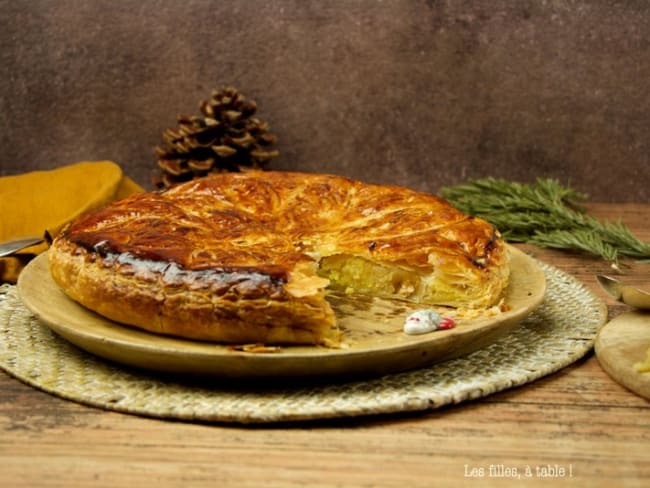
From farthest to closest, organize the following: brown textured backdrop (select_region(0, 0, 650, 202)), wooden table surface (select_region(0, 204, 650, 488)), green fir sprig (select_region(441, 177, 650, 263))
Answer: brown textured backdrop (select_region(0, 0, 650, 202)), green fir sprig (select_region(441, 177, 650, 263)), wooden table surface (select_region(0, 204, 650, 488))

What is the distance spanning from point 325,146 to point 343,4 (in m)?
0.70

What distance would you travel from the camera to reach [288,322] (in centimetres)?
232

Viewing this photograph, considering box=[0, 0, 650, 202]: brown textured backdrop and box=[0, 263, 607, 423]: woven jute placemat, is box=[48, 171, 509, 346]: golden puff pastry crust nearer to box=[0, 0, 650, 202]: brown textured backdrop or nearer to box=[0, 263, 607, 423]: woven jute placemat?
box=[0, 263, 607, 423]: woven jute placemat

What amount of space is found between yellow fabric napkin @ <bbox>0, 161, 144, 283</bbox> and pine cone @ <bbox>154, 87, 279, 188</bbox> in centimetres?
34

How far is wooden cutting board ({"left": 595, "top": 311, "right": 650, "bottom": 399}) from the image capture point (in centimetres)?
230

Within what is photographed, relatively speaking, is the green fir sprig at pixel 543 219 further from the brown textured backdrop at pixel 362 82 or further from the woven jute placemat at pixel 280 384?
the woven jute placemat at pixel 280 384

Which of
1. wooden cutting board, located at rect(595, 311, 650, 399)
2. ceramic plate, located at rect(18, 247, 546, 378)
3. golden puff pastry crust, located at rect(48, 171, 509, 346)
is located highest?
golden puff pastry crust, located at rect(48, 171, 509, 346)

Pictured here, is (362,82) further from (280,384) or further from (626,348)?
(280,384)

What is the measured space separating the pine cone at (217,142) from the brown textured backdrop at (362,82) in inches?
9.5

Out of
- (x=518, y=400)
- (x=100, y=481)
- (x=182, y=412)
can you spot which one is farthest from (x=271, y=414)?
(x=518, y=400)

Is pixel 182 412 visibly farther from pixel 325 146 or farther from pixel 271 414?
pixel 325 146

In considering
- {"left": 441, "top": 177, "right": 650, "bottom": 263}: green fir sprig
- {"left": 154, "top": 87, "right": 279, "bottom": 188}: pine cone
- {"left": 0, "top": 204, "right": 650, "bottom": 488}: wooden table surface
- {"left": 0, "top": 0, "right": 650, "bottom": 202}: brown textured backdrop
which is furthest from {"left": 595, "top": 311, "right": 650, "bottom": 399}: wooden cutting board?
{"left": 154, "top": 87, "right": 279, "bottom": 188}: pine cone

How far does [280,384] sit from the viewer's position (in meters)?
2.30

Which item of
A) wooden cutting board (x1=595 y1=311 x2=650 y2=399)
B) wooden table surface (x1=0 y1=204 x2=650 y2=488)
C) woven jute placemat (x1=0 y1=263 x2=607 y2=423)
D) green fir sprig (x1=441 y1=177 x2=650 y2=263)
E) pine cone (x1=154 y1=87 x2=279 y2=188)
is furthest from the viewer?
pine cone (x1=154 y1=87 x2=279 y2=188)
